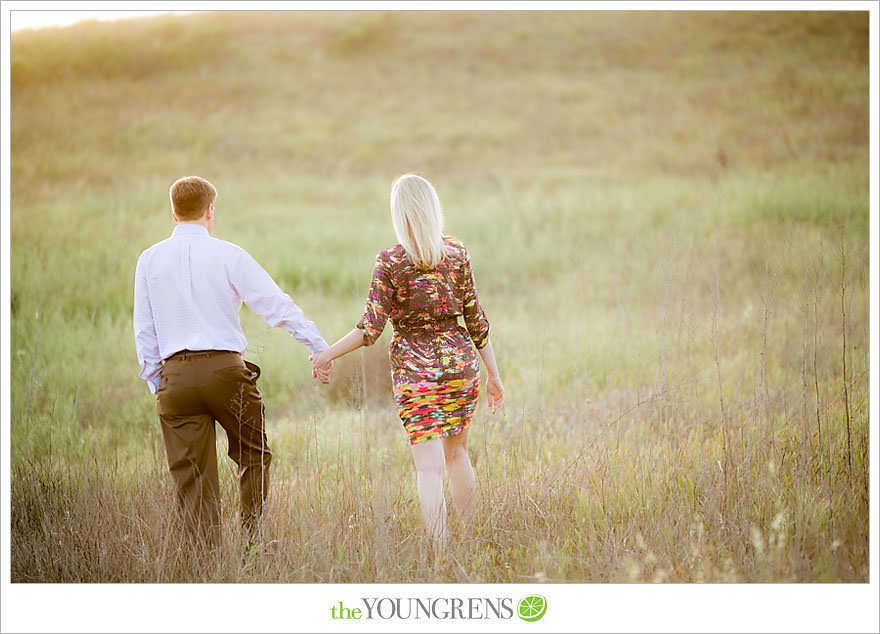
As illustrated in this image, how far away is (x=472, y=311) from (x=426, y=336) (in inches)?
11.5

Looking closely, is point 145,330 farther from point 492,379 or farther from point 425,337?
→ point 492,379

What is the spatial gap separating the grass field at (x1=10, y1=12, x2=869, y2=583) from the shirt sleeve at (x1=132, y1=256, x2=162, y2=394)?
49 centimetres

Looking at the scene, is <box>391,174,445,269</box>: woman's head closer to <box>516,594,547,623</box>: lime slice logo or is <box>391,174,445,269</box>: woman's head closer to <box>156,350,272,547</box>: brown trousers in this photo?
<box>156,350,272,547</box>: brown trousers

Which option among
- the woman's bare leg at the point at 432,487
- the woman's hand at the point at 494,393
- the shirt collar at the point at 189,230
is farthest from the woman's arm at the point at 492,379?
the shirt collar at the point at 189,230

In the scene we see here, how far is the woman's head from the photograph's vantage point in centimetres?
328

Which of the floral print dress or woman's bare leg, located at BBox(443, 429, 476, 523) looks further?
woman's bare leg, located at BBox(443, 429, 476, 523)

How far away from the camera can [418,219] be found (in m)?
3.28

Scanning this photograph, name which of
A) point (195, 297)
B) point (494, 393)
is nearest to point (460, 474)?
point (494, 393)

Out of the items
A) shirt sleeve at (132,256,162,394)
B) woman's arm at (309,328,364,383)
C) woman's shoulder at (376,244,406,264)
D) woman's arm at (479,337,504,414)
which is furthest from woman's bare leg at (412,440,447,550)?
shirt sleeve at (132,256,162,394)

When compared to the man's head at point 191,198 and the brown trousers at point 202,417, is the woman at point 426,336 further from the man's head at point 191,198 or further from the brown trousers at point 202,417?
the man's head at point 191,198

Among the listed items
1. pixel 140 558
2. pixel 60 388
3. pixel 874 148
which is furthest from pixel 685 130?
pixel 140 558

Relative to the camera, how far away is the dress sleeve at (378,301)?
132 inches

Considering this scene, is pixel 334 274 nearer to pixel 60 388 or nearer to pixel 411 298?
pixel 60 388

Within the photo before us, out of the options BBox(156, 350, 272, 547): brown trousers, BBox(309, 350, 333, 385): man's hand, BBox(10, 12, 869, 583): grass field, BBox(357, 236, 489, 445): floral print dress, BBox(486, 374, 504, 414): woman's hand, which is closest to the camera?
BBox(156, 350, 272, 547): brown trousers
